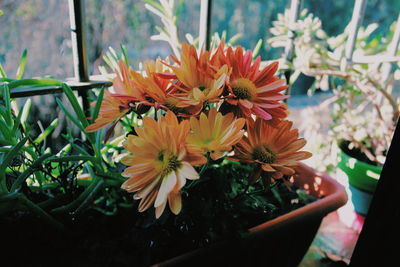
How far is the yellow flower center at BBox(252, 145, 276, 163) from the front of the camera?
20.3 inches

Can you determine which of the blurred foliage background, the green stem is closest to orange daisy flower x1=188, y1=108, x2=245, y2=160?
the green stem

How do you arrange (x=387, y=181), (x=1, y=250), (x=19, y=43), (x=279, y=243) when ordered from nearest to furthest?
1. (x=387, y=181)
2. (x=1, y=250)
3. (x=279, y=243)
4. (x=19, y=43)

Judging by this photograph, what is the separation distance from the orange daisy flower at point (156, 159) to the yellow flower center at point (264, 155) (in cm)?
12

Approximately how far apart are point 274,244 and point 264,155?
0.92ft

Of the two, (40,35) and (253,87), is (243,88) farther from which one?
(40,35)

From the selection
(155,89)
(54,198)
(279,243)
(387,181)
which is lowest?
(279,243)

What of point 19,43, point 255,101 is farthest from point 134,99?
point 19,43

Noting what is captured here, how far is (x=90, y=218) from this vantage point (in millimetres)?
696

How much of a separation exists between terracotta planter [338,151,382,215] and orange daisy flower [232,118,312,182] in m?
0.58

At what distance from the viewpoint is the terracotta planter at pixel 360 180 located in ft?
3.22

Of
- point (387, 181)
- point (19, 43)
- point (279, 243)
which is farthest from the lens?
point (19, 43)

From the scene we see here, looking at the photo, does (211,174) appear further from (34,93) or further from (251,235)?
(34,93)

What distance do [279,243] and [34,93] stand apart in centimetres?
60

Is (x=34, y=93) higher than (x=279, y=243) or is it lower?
higher
